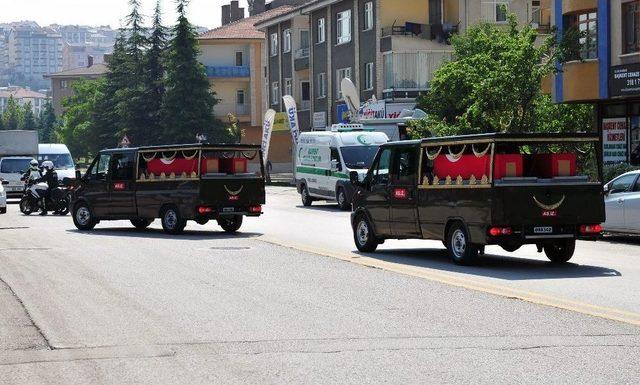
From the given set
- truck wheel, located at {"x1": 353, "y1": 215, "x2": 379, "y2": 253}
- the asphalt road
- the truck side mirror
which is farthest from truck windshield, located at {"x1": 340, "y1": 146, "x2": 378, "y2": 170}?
the asphalt road

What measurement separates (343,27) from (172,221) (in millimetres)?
39650

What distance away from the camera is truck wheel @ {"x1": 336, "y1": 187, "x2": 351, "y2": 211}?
37312 millimetres

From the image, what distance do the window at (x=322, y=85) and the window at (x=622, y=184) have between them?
45307 mm

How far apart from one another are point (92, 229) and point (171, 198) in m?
3.34

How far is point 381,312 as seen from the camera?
42.4 ft

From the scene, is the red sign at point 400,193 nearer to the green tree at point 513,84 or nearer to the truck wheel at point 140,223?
the truck wheel at point 140,223

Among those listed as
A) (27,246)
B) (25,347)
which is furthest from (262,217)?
(25,347)

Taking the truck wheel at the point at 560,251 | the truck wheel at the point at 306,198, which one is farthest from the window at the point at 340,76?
the truck wheel at the point at 560,251

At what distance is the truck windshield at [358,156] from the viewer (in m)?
37.1

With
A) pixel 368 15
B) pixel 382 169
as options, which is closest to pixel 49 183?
pixel 382 169

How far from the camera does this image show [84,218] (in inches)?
1159

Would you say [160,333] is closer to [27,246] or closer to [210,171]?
[27,246]

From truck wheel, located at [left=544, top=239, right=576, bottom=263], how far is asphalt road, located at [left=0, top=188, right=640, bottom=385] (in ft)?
1.35

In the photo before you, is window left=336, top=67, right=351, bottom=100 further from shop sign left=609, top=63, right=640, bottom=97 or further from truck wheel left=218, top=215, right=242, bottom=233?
truck wheel left=218, top=215, right=242, bottom=233
